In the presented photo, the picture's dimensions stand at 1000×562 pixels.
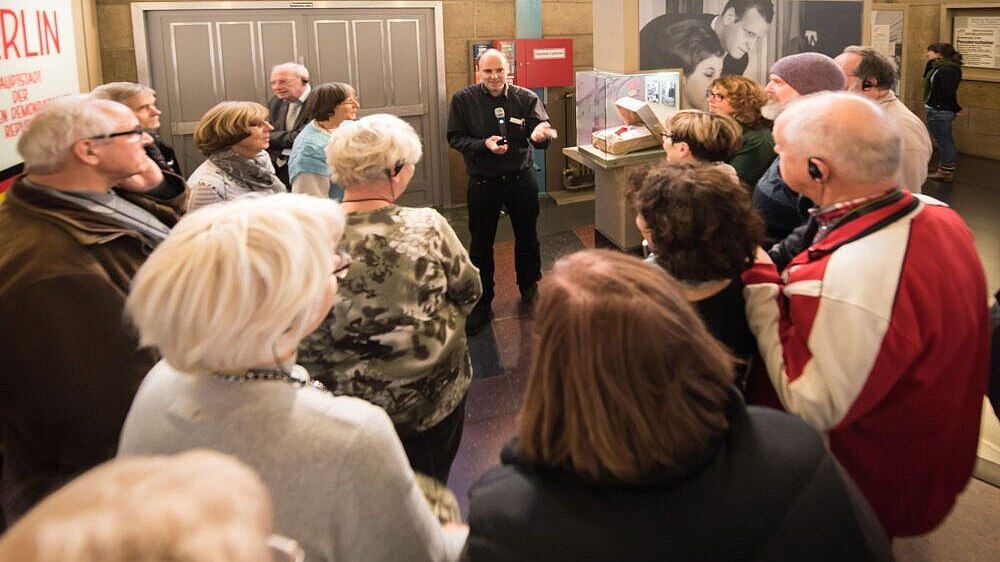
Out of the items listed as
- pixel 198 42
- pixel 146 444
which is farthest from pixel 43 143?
pixel 198 42

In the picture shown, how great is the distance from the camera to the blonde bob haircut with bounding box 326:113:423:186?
2.05 meters

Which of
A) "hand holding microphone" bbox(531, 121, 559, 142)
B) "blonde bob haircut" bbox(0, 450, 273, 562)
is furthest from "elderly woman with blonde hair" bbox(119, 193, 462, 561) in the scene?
"hand holding microphone" bbox(531, 121, 559, 142)

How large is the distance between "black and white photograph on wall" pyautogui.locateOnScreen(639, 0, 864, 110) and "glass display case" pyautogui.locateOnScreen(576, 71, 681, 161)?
0.09 m

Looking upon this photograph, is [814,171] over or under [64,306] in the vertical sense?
over

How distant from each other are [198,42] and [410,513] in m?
6.15

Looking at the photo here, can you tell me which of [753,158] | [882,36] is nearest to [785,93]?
[753,158]

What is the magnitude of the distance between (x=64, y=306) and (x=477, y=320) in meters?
2.66

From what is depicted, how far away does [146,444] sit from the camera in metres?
1.09

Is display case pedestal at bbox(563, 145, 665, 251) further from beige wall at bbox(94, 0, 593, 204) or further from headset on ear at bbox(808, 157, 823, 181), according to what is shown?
headset on ear at bbox(808, 157, 823, 181)

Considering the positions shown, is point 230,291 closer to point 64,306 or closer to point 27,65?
point 64,306

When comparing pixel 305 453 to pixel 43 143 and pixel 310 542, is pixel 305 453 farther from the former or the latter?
pixel 43 143

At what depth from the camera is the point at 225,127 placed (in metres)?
3.04

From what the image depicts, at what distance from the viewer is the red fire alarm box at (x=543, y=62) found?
707 cm

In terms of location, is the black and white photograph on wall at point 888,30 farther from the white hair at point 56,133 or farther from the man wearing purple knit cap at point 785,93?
the white hair at point 56,133
